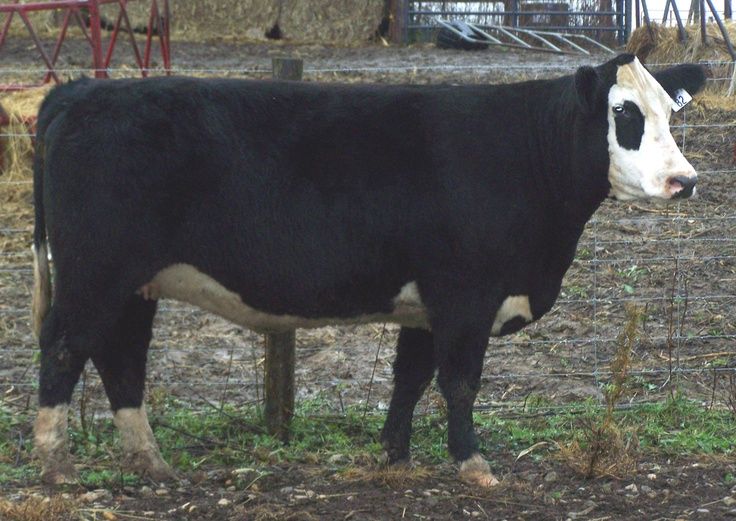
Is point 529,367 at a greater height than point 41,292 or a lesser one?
lesser

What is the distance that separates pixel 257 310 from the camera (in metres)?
5.39

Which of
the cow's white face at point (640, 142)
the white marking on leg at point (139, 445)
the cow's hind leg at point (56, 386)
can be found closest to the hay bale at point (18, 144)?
the white marking on leg at point (139, 445)

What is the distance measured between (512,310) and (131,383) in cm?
175

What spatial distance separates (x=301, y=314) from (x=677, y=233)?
468 centimetres

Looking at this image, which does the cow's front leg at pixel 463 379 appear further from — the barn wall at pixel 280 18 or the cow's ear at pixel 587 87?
the barn wall at pixel 280 18

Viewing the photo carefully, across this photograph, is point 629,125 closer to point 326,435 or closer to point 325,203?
point 325,203

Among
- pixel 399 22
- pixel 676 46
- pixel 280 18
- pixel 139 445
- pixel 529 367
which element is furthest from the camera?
pixel 280 18

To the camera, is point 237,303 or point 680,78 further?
point 680,78

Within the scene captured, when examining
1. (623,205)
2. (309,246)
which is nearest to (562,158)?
(309,246)

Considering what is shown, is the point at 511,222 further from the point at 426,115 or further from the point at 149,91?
the point at 149,91

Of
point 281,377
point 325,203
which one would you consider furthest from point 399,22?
point 325,203

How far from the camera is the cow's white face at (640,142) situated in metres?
5.16

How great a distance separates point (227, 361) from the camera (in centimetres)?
717

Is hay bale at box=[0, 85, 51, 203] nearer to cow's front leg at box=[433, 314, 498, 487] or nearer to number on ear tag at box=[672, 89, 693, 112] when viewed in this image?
cow's front leg at box=[433, 314, 498, 487]
